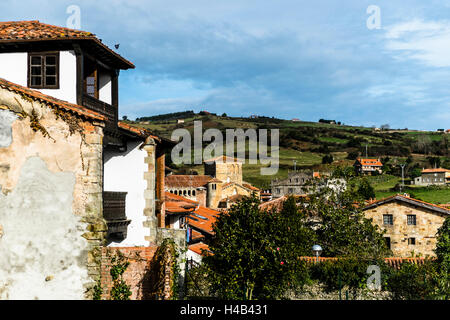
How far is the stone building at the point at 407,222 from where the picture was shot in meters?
40.3

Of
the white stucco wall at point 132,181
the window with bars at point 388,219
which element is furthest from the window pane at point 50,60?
the window with bars at point 388,219

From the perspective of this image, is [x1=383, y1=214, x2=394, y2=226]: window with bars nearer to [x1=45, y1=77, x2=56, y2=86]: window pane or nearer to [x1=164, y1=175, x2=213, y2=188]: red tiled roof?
[x1=45, y1=77, x2=56, y2=86]: window pane

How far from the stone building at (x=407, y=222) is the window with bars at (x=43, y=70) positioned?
32.9 meters

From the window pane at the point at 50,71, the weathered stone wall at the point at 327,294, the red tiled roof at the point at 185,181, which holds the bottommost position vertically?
the weathered stone wall at the point at 327,294

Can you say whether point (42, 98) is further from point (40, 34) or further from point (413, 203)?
point (413, 203)

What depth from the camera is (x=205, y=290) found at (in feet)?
77.2

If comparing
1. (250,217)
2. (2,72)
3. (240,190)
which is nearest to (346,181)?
(250,217)

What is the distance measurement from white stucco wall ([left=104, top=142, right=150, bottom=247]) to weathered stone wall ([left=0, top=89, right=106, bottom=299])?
232 inches

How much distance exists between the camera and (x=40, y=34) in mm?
15430

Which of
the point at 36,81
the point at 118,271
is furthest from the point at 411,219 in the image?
the point at 36,81

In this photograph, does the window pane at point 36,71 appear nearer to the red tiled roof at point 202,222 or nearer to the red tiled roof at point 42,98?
the red tiled roof at point 42,98

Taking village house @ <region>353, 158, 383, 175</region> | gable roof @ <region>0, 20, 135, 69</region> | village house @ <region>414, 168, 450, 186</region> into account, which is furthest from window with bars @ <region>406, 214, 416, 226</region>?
village house @ <region>353, 158, 383, 175</region>
